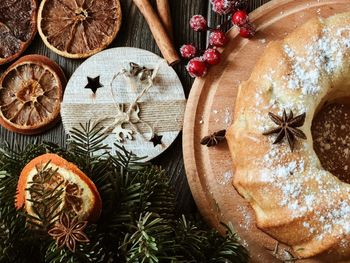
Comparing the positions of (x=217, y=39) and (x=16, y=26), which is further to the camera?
(x=16, y=26)

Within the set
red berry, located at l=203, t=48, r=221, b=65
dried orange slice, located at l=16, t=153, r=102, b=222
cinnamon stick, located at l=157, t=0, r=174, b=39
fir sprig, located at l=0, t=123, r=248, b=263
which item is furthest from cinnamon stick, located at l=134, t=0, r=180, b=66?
dried orange slice, located at l=16, t=153, r=102, b=222

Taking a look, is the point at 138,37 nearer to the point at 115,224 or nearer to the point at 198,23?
the point at 198,23

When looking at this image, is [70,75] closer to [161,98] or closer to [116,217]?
[161,98]

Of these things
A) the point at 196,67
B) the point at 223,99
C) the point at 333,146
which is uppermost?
the point at 196,67

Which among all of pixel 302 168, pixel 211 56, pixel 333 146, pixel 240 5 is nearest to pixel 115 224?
pixel 302 168

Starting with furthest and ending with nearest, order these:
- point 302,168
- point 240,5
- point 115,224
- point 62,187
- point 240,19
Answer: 1. point 240,5
2. point 240,19
3. point 302,168
4. point 115,224
5. point 62,187

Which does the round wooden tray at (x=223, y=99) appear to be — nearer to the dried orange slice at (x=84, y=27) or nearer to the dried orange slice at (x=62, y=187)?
the dried orange slice at (x=84, y=27)

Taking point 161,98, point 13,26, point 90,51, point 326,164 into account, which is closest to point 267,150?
point 326,164
